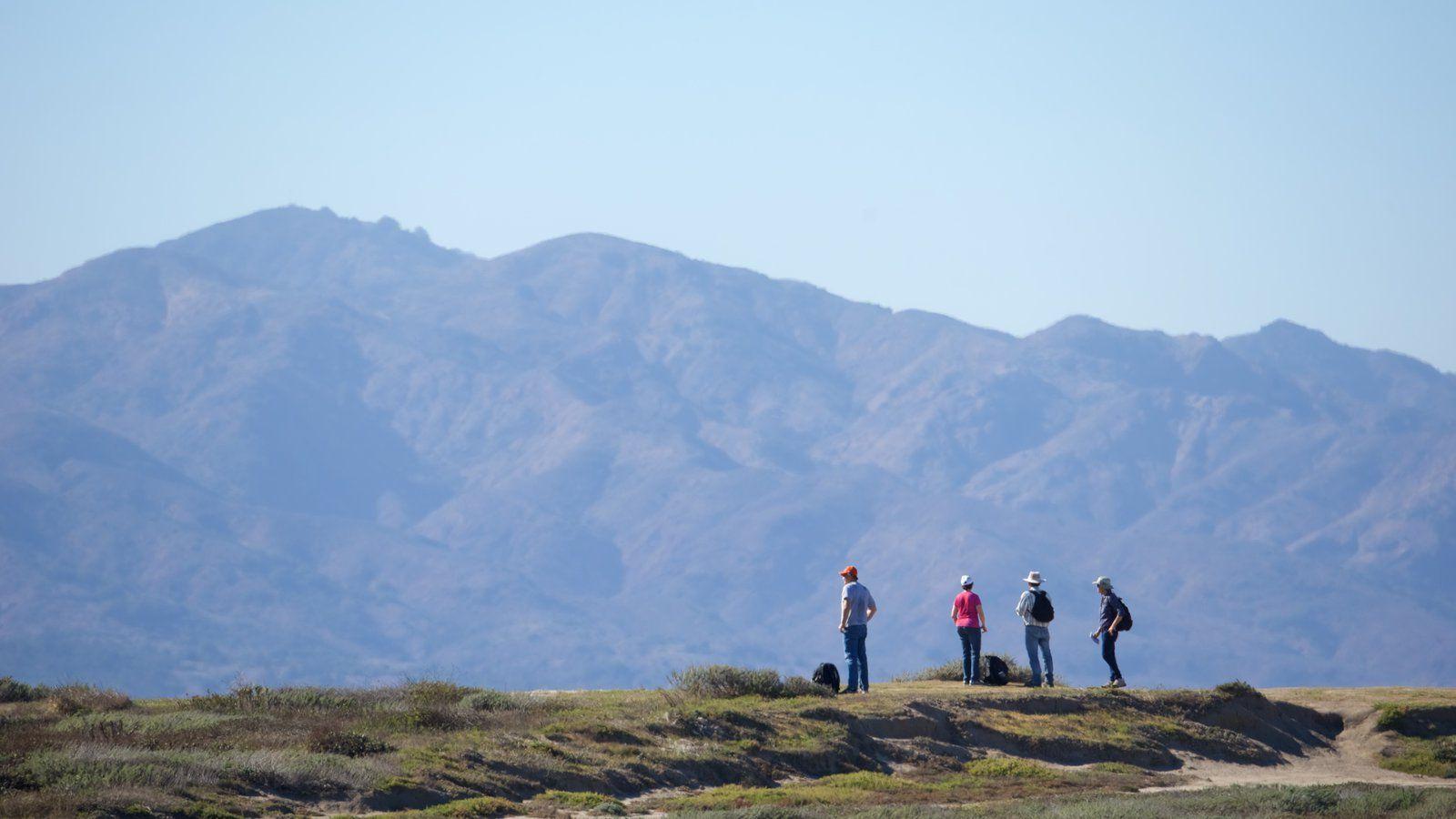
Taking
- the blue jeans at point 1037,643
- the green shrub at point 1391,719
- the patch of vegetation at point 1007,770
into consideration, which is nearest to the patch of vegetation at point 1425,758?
the green shrub at point 1391,719

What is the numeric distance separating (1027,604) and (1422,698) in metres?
6.99

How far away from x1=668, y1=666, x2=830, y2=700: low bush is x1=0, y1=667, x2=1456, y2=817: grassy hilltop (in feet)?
0.11

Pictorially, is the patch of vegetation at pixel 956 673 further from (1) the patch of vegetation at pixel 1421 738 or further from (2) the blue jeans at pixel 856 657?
(1) the patch of vegetation at pixel 1421 738

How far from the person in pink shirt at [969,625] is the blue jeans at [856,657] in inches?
60.5

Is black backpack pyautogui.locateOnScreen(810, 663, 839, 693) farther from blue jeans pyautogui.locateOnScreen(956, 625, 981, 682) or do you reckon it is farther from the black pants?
the black pants

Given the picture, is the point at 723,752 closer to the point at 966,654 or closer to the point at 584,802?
the point at 584,802

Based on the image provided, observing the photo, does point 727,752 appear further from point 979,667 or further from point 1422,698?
point 1422,698

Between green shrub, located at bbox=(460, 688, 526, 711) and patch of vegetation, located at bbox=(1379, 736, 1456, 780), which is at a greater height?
green shrub, located at bbox=(460, 688, 526, 711)

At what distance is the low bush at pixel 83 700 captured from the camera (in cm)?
2239

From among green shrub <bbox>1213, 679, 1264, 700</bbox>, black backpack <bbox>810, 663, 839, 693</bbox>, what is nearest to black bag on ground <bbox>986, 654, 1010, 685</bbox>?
black backpack <bbox>810, 663, 839, 693</bbox>

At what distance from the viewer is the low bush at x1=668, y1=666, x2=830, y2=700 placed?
25.3 m

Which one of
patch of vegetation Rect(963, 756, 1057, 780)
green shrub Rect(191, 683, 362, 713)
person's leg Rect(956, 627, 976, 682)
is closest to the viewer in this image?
patch of vegetation Rect(963, 756, 1057, 780)

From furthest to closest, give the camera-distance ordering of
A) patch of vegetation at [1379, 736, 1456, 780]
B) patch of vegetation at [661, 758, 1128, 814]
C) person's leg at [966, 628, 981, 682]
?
person's leg at [966, 628, 981, 682], patch of vegetation at [1379, 736, 1456, 780], patch of vegetation at [661, 758, 1128, 814]

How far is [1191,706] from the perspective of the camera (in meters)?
26.3
